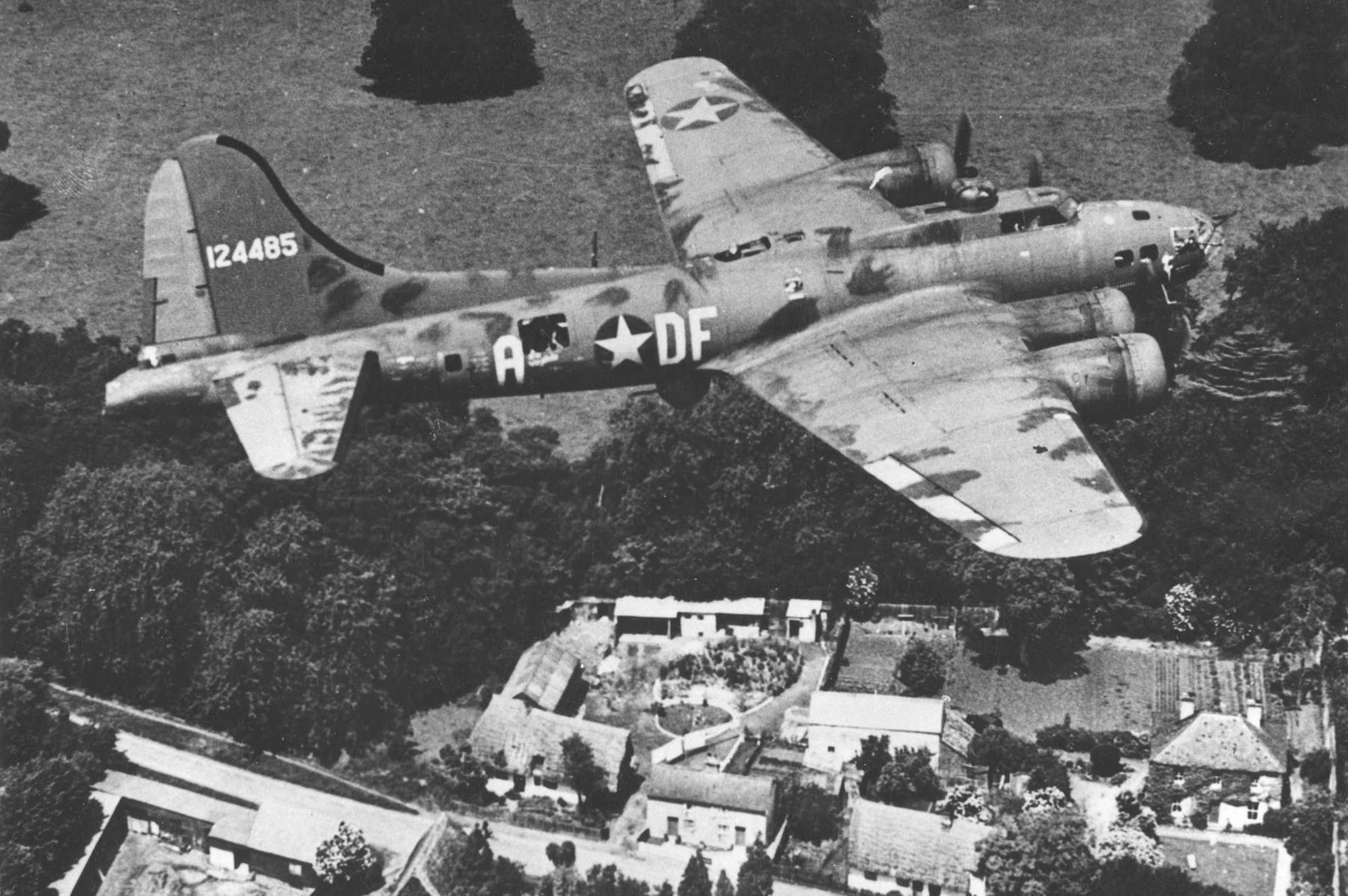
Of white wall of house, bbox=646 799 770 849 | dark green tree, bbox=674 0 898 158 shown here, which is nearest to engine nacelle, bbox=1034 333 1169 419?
white wall of house, bbox=646 799 770 849

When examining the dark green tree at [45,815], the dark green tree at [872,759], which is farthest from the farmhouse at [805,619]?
the dark green tree at [45,815]

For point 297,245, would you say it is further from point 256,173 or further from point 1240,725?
point 1240,725

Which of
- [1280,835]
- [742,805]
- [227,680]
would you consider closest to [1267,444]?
[1280,835]

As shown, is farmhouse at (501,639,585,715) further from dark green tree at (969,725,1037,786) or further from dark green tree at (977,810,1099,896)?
dark green tree at (977,810,1099,896)

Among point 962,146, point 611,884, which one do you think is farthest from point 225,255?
point 611,884

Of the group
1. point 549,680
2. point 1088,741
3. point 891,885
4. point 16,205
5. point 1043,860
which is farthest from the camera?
point 16,205

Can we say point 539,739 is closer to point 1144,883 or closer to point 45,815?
point 45,815
